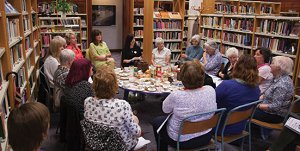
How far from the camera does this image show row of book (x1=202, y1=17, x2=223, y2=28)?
6.64 meters

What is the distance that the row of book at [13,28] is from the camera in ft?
9.63

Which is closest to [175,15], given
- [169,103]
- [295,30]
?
[295,30]

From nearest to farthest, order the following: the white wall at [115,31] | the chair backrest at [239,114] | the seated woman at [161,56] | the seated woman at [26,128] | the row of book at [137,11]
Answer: the seated woman at [26,128] → the chair backrest at [239,114] → the seated woman at [161,56] → the row of book at [137,11] → the white wall at [115,31]

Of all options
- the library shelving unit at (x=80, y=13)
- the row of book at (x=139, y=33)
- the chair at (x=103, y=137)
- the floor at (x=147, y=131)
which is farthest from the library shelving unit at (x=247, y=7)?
the chair at (x=103, y=137)

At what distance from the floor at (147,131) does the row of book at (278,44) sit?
1561 millimetres

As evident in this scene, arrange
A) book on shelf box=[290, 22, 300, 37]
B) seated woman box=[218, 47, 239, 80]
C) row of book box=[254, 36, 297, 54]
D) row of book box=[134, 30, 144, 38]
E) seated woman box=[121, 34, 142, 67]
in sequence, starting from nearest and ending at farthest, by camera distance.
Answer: seated woman box=[218, 47, 239, 80]
book on shelf box=[290, 22, 300, 37]
row of book box=[254, 36, 297, 54]
seated woman box=[121, 34, 142, 67]
row of book box=[134, 30, 144, 38]

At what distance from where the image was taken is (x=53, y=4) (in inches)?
295

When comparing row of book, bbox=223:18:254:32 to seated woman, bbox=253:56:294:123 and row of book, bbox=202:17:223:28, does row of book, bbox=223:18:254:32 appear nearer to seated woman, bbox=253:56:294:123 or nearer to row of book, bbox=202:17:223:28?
row of book, bbox=202:17:223:28

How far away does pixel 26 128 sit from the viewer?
1.32m

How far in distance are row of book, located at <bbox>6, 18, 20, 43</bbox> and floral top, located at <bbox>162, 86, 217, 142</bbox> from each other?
1.94 m

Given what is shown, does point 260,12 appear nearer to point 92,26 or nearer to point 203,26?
point 203,26

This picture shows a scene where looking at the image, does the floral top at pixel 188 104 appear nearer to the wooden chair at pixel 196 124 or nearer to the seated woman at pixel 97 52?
the wooden chair at pixel 196 124

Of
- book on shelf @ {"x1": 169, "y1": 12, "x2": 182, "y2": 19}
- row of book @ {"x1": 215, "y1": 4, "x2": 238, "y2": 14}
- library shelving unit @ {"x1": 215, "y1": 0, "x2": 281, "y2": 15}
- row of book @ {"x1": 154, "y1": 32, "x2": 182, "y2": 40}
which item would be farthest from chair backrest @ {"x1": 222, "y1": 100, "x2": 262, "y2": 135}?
row of book @ {"x1": 215, "y1": 4, "x2": 238, "y2": 14}

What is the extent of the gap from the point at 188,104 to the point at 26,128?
1.42m
